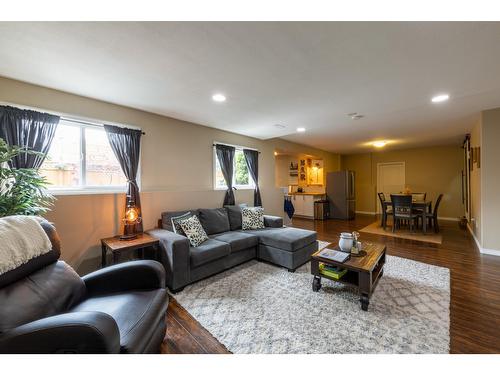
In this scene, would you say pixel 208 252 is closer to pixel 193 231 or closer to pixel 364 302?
pixel 193 231

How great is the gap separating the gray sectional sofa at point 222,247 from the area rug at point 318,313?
157 millimetres

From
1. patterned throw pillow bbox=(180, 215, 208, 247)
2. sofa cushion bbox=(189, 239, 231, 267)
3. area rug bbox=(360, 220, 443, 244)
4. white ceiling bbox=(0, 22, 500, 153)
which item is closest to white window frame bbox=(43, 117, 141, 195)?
white ceiling bbox=(0, 22, 500, 153)

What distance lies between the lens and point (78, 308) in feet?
4.56

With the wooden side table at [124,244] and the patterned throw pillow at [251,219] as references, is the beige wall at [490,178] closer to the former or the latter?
the patterned throw pillow at [251,219]

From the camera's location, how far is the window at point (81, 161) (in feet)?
8.29

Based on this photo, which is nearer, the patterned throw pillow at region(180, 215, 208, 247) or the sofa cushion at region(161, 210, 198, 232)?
the patterned throw pillow at region(180, 215, 208, 247)

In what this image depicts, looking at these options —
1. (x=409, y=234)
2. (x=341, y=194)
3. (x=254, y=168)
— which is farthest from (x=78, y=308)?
(x=341, y=194)

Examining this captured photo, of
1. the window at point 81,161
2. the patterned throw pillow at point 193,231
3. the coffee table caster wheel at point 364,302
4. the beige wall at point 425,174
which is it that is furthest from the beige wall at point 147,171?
the beige wall at point 425,174

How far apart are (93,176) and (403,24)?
3.54 metres

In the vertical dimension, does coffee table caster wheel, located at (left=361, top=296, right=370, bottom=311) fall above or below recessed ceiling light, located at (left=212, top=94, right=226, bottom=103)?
below

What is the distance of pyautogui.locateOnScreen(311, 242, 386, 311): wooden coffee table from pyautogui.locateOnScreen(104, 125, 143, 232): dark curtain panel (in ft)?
7.65

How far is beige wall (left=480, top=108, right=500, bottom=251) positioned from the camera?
3.44 m

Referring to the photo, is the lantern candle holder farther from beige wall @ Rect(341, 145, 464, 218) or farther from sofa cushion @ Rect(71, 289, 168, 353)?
beige wall @ Rect(341, 145, 464, 218)
